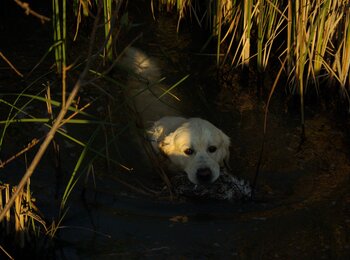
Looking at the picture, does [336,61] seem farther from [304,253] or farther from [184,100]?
[304,253]

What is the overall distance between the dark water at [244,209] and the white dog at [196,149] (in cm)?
20

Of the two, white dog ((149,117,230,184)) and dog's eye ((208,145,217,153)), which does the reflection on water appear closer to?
white dog ((149,117,230,184))

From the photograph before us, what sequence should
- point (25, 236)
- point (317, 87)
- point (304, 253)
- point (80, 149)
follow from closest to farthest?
1. point (25, 236)
2. point (304, 253)
3. point (80, 149)
4. point (317, 87)

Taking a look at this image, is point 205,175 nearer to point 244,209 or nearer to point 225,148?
point 244,209

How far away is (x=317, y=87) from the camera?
19.4 ft

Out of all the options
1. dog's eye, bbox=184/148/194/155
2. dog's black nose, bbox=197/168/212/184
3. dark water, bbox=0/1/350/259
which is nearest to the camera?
dark water, bbox=0/1/350/259

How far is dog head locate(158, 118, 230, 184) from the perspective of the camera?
459 cm

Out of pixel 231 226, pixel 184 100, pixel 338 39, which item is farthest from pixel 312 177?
pixel 184 100

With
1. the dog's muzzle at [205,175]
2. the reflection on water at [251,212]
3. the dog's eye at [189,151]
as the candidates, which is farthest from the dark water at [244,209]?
the dog's eye at [189,151]

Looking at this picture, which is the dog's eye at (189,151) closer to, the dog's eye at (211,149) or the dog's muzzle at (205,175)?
the dog's eye at (211,149)

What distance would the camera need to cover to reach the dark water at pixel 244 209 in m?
3.87

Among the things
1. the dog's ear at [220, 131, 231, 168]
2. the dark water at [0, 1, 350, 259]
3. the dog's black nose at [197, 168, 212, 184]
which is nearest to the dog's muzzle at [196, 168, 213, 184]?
the dog's black nose at [197, 168, 212, 184]

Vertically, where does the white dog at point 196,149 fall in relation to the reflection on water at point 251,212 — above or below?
above

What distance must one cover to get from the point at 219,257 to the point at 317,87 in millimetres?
2634
